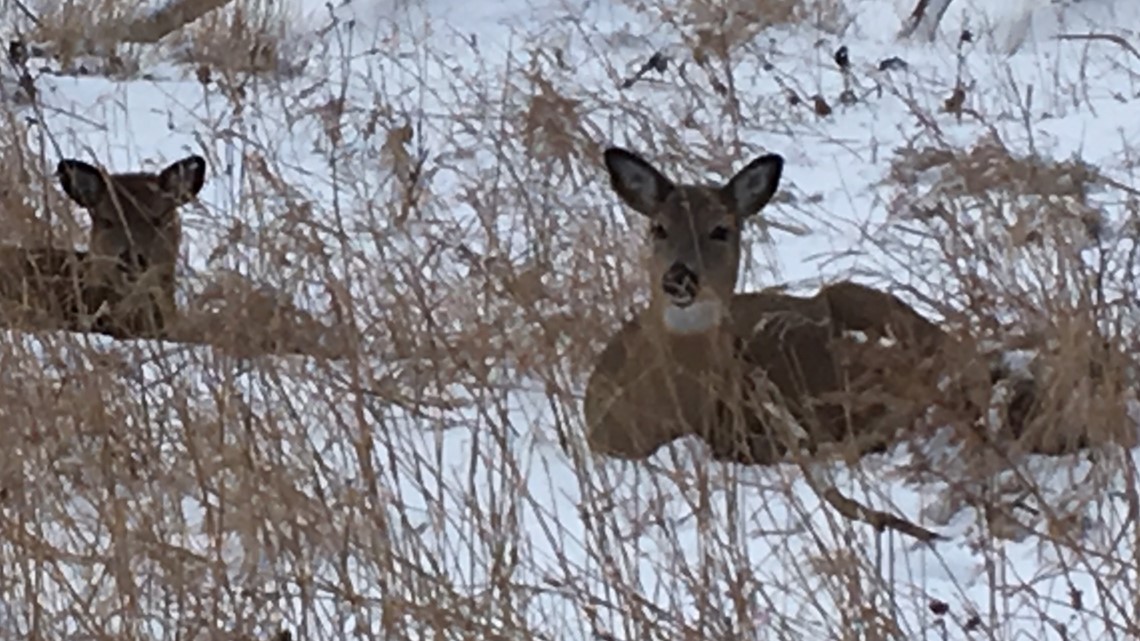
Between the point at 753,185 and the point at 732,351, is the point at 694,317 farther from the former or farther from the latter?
the point at 753,185

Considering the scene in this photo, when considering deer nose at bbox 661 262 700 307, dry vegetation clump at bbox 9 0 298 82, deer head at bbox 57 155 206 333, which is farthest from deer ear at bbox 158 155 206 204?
dry vegetation clump at bbox 9 0 298 82

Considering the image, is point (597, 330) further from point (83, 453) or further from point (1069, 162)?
point (1069, 162)

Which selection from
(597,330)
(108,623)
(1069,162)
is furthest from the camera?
(1069,162)

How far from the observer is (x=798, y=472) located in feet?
12.7

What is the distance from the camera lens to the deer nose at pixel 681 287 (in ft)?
15.9

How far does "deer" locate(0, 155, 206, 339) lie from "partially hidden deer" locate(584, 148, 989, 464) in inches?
37.8

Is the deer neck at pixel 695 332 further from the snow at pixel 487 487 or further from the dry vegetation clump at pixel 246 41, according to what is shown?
the dry vegetation clump at pixel 246 41

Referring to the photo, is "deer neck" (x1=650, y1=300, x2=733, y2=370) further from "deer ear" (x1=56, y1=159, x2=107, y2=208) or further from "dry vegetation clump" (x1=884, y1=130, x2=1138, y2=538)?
"deer ear" (x1=56, y1=159, x2=107, y2=208)

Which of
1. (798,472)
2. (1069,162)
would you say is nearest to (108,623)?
(798,472)

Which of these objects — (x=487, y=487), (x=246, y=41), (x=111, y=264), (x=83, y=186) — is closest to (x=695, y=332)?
(x=487, y=487)

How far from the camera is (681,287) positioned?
4.83 meters

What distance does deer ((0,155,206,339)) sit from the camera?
4.55m

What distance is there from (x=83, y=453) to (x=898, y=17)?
21.1 ft

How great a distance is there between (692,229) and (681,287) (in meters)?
0.18
